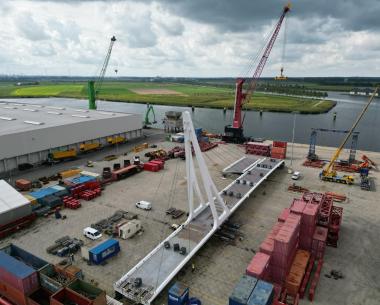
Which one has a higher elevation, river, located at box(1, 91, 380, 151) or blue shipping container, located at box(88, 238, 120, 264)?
river, located at box(1, 91, 380, 151)

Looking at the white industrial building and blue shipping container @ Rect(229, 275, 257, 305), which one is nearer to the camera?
blue shipping container @ Rect(229, 275, 257, 305)

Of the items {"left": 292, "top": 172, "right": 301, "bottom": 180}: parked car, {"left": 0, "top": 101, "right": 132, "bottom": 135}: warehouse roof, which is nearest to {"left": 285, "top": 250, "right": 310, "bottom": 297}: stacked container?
{"left": 292, "top": 172, "right": 301, "bottom": 180}: parked car

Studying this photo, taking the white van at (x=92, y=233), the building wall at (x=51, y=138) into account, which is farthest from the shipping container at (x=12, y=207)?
the building wall at (x=51, y=138)

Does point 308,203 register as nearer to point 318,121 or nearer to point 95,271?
point 95,271

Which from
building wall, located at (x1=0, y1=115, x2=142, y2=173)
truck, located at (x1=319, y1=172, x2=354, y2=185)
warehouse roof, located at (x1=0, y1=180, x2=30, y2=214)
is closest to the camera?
warehouse roof, located at (x1=0, y1=180, x2=30, y2=214)

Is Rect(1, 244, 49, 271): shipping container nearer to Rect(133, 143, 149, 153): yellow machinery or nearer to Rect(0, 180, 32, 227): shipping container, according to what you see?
Rect(0, 180, 32, 227): shipping container

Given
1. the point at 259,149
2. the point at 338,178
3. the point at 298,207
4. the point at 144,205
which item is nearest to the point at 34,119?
the point at 144,205
